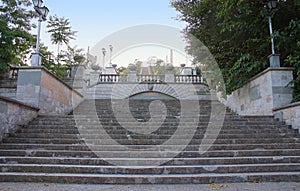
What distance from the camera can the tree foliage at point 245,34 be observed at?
6.95 meters

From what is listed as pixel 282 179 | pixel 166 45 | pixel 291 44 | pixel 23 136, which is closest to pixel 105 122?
pixel 23 136

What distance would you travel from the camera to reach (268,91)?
678cm

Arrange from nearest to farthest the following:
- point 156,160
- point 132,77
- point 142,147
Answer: point 156,160 → point 142,147 → point 132,77

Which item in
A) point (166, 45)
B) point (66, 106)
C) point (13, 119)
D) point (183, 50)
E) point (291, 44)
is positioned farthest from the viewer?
point (183, 50)

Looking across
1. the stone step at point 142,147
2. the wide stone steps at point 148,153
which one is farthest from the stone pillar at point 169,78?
the wide stone steps at point 148,153

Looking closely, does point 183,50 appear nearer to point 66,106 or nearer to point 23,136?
point 66,106

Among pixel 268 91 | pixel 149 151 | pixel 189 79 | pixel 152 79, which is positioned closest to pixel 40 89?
pixel 149 151

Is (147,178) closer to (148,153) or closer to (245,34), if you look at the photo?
(148,153)

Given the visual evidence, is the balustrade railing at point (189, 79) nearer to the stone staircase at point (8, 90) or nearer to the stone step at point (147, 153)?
the stone staircase at point (8, 90)

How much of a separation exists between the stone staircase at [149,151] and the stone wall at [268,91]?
0.75m

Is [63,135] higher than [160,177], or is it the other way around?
[63,135]

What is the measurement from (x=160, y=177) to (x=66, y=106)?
21.0ft

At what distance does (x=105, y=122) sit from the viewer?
6.23 meters

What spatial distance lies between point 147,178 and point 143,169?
31 cm
